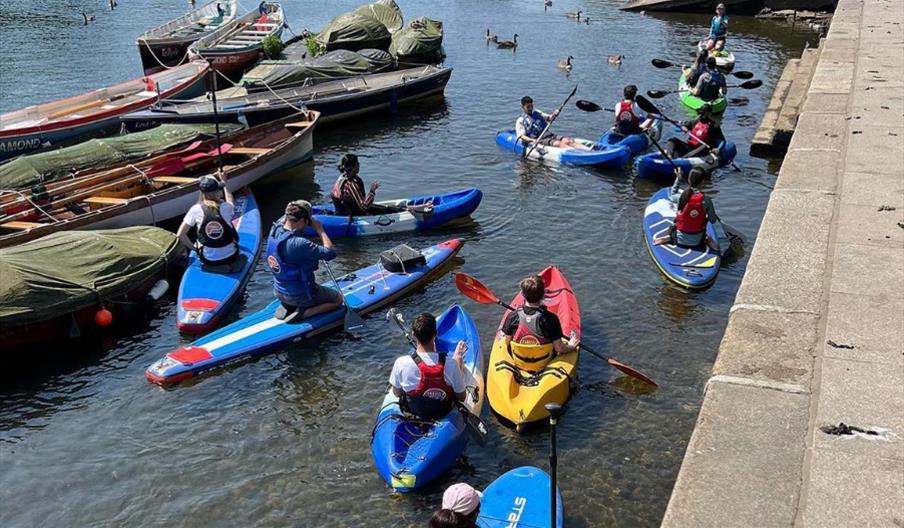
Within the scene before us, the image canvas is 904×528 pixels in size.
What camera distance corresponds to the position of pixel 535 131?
21.8m

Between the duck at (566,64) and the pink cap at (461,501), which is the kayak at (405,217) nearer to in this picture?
the pink cap at (461,501)

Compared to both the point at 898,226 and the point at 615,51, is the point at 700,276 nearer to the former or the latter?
the point at 898,226

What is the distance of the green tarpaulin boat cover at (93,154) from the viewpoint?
16.8 metres

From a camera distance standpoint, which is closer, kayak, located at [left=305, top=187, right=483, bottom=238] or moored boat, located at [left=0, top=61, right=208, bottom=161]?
kayak, located at [left=305, top=187, right=483, bottom=238]

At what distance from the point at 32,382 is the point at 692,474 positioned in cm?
990

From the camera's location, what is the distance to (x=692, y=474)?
19.6 ft

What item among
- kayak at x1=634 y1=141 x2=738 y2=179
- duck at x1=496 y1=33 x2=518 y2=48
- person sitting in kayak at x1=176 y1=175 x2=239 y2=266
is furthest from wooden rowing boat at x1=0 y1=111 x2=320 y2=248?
duck at x1=496 y1=33 x2=518 y2=48

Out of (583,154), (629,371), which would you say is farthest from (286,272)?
(583,154)

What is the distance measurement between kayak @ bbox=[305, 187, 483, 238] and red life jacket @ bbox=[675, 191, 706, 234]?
173 inches

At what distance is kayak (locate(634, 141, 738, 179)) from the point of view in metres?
19.3

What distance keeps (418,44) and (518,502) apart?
25.1m

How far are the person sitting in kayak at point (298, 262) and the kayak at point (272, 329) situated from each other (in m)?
0.20

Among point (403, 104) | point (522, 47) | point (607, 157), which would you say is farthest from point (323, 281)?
point (522, 47)

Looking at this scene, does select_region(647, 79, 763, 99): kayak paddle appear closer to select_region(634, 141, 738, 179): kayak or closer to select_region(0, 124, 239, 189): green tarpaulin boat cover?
select_region(634, 141, 738, 179): kayak
